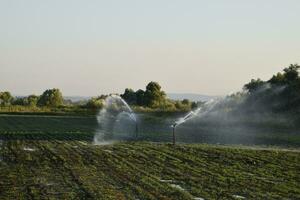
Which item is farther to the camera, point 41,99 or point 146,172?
point 41,99

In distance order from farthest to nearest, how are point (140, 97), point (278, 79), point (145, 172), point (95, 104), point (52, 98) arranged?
point (52, 98), point (140, 97), point (95, 104), point (278, 79), point (145, 172)

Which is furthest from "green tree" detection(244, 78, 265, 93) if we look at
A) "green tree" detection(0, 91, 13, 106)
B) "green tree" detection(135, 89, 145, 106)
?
"green tree" detection(0, 91, 13, 106)

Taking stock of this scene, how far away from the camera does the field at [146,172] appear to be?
18.0 metres

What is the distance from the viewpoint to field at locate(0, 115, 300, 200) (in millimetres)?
18000

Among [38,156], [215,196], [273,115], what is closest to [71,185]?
[215,196]

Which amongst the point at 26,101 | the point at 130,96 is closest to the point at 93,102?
the point at 130,96

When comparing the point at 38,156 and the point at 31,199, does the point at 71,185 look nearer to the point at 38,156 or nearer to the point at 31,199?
the point at 31,199

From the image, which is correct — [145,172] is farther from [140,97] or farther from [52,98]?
[52,98]

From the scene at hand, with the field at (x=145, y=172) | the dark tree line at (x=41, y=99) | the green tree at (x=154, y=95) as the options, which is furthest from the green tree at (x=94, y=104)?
the field at (x=145, y=172)

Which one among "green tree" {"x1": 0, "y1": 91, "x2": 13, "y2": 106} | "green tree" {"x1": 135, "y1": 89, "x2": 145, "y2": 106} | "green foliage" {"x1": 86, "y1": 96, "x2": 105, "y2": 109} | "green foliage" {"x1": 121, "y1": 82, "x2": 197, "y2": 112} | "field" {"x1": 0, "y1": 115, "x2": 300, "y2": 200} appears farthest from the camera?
"green tree" {"x1": 0, "y1": 91, "x2": 13, "y2": 106}

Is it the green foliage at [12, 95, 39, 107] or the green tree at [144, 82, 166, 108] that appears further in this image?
the green foliage at [12, 95, 39, 107]

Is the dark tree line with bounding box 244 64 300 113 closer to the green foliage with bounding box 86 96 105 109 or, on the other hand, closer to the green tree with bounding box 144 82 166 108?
the green foliage with bounding box 86 96 105 109

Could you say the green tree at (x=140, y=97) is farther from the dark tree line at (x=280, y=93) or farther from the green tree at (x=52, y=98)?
the dark tree line at (x=280, y=93)

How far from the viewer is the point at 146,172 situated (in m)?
22.7
